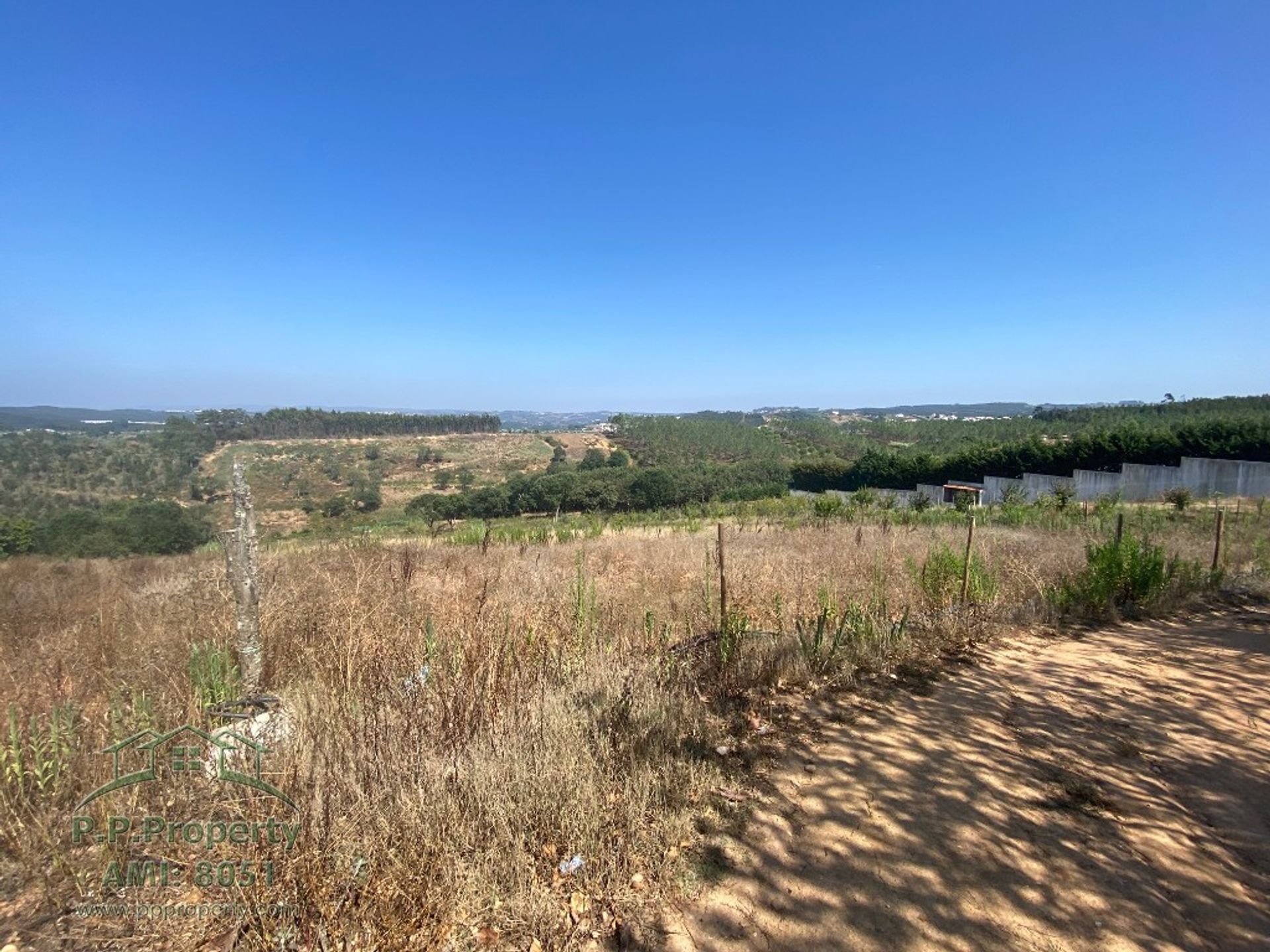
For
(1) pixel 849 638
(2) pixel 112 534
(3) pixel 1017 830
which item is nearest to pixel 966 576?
(1) pixel 849 638

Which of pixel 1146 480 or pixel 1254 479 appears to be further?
pixel 1146 480

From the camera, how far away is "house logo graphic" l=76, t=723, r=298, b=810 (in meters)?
1.92

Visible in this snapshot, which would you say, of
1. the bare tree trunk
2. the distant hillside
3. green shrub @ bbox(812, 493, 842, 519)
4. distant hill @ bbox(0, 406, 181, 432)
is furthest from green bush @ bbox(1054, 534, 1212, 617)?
the distant hillside

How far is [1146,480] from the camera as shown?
2753cm

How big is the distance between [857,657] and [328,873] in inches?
148

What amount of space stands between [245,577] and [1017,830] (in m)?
4.11

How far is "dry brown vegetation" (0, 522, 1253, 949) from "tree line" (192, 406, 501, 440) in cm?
860

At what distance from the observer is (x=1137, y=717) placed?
10.9 feet

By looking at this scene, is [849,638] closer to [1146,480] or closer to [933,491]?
[1146,480]

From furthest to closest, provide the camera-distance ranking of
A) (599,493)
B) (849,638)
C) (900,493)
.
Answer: (900,493) → (599,493) → (849,638)

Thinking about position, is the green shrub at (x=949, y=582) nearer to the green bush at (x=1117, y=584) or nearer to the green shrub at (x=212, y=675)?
the green bush at (x=1117, y=584)

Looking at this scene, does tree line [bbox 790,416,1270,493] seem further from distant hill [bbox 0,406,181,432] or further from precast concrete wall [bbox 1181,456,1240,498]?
distant hill [bbox 0,406,181,432]

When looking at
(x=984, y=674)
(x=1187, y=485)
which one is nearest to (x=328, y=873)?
(x=984, y=674)

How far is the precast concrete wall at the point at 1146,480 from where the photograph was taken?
87.0ft
